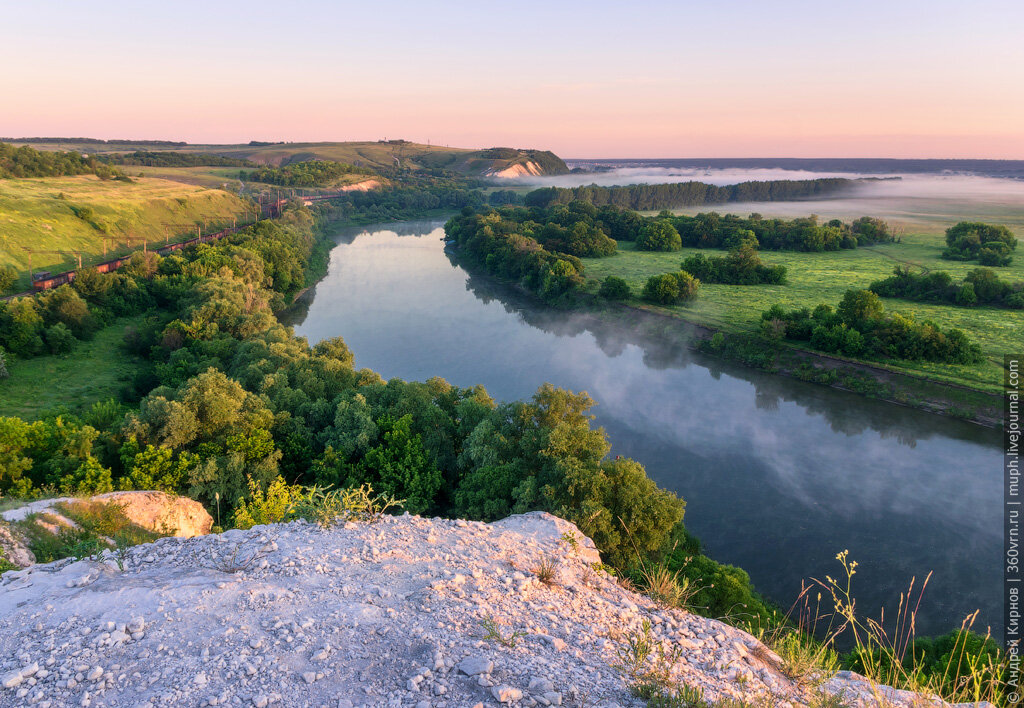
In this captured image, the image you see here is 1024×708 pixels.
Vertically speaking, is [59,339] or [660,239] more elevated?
[660,239]

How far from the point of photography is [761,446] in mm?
31828

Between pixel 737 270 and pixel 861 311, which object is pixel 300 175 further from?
pixel 861 311

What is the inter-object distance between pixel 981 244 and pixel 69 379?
106m

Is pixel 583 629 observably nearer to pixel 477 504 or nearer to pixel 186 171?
pixel 477 504

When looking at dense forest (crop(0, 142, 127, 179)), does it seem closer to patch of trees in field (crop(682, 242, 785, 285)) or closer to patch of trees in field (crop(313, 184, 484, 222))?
patch of trees in field (crop(313, 184, 484, 222))

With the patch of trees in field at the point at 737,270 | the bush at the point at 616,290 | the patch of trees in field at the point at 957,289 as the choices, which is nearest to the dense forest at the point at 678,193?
the patch of trees in field at the point at 737,270

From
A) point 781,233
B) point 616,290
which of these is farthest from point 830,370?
point 781,233

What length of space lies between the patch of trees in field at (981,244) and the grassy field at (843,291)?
6.07 feet

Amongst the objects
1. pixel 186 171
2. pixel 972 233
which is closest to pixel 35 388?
pixel 972 233

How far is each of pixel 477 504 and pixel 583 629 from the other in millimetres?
12146

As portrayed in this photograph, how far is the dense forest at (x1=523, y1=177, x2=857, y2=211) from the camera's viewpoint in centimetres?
14325

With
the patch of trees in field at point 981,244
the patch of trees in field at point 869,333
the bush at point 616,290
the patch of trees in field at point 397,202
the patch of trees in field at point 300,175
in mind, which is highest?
the patch of trees in field at point 300,175

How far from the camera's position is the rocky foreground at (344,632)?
5.96 m

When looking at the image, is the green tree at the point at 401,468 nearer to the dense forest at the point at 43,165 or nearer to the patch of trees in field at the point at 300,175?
the dense forest at the point at 43,165
